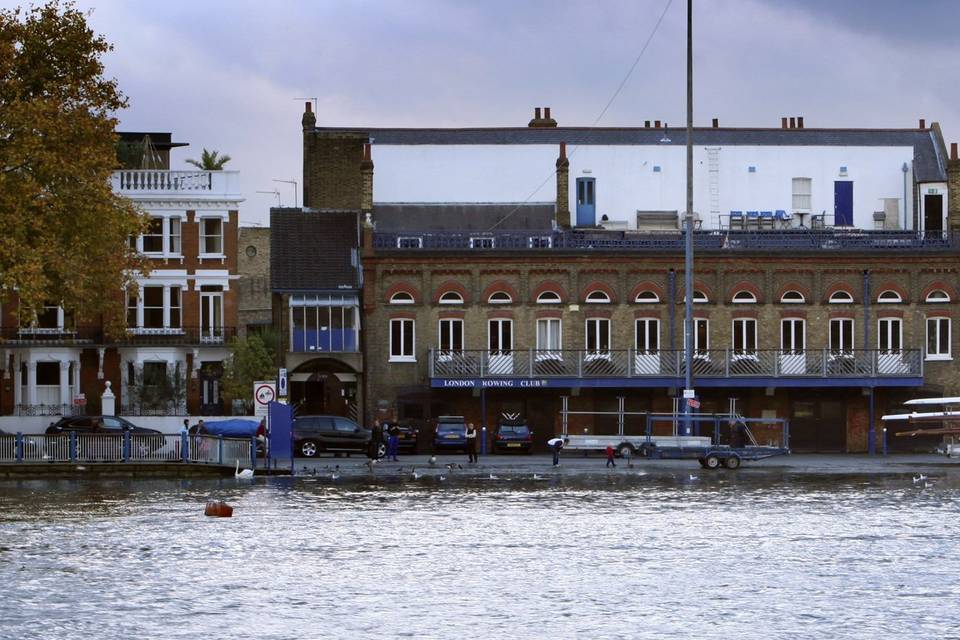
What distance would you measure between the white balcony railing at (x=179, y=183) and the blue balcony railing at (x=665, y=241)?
311 inches

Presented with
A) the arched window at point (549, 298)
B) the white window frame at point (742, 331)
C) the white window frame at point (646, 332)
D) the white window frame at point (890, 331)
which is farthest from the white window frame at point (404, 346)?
the white window frame at point (890, 331)

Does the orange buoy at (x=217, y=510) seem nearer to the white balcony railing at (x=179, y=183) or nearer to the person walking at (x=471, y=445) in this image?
the person walking at (x=471, y=445)

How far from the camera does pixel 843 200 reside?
83312 millimetres

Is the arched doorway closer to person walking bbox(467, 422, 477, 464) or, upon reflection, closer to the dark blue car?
the dark blue car

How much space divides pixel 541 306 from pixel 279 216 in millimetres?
13403

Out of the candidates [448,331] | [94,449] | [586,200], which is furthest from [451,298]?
[94,449]

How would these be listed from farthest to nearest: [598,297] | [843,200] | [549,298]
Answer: [843,200]
[598,297]
[549,298]

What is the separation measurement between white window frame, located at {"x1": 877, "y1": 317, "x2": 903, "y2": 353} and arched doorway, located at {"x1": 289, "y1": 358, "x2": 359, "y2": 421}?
2247 centimetres

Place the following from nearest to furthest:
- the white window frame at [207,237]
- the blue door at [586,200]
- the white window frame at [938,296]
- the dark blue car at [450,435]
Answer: the dark blue car at [450,435] → the white window frame at [938,296] → the white window frame at [207,237] → the blue door at [586,200]

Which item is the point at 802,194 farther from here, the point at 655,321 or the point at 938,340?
the point at 655,321

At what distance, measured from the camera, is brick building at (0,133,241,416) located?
246ft

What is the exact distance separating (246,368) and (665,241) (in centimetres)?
1859

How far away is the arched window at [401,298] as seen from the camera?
2938 inches

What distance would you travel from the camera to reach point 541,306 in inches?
2950
